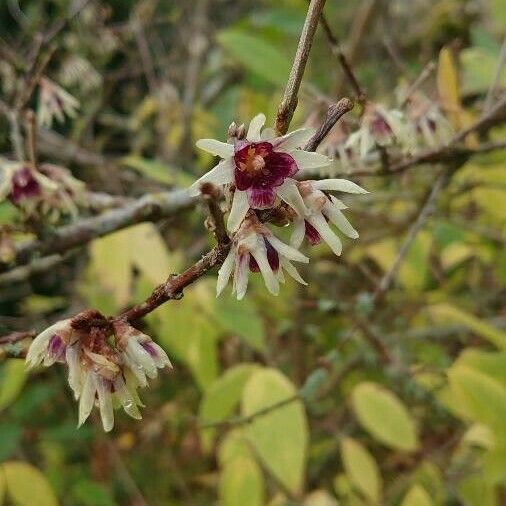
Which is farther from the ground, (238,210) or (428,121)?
(238,210)

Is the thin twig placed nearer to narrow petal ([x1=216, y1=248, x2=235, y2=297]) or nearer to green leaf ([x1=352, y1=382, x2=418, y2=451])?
narrow petal ([x1=216, y1=248, x2=235, y2=297])

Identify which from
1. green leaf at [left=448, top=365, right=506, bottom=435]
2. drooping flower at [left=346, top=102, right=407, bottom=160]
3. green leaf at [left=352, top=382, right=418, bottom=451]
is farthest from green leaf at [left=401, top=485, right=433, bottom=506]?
drooping flower at [left=346, top=102, right=407, bottom=160]

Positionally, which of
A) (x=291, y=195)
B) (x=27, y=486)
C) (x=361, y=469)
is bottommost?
(x=361, y=469)

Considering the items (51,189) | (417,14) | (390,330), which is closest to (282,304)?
(390,330)

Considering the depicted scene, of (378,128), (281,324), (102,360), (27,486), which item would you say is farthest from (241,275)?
(281,324)

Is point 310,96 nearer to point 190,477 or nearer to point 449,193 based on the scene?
point 449,193

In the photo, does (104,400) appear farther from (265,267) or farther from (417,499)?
(417,499)

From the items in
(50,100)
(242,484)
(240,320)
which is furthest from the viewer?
(240,320)

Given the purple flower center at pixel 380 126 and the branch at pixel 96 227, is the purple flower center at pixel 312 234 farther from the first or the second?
the branch at pixel 96 227
